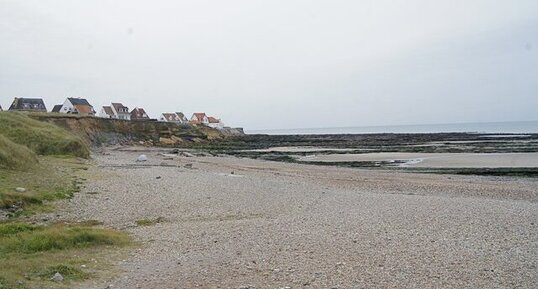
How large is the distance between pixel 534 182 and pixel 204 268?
24447 millimetres

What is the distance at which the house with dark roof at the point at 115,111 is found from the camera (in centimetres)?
9844

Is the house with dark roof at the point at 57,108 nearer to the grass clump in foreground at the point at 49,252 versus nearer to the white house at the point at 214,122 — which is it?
the white house at the point at 214,122

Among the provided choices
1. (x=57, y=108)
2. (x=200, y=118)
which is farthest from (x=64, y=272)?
(x=200, y=118)

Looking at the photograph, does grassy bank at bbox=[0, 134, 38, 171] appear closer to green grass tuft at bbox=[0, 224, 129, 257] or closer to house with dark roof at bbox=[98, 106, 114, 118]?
green grass tuft at bbox=[0, 224, 129, 257]

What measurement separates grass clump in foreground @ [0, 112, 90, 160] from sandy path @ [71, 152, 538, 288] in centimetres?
1276

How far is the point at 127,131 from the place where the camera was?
6762cm

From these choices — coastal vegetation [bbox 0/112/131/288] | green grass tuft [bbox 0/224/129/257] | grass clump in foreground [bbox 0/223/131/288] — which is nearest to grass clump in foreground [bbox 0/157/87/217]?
coastal vegetation [bbox 0/112/131/288]

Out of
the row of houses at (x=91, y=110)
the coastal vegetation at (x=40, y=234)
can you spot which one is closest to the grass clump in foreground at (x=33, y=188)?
the coastal vegetation at (x=40, y=234)

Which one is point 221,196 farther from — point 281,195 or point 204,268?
point 204,268

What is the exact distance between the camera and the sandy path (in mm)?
8289

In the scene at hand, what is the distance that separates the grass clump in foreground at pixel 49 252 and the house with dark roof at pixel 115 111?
299ft

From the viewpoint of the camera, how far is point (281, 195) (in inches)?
768

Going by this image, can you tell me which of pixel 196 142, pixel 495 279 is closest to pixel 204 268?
pixel 495 279

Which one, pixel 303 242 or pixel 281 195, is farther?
pixel 281 195
